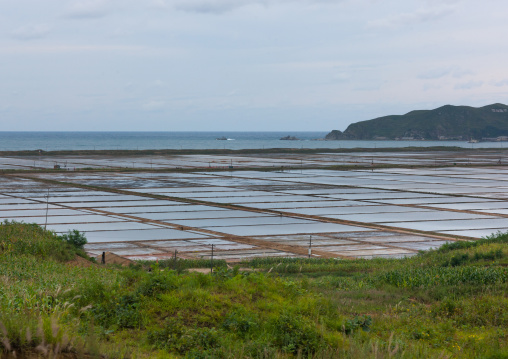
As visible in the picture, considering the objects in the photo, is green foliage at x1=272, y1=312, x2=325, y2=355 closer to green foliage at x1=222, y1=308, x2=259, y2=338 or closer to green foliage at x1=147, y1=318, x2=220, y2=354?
green foliage at x1=222, y1=308, x2=259, y2=338

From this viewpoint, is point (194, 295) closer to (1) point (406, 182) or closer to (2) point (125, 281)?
(2) point (125, 281)

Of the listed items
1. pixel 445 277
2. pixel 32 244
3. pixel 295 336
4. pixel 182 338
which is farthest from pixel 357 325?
pixel 32 244

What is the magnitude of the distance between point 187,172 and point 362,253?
138 ft

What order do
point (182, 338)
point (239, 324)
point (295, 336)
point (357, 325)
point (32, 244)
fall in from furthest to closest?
point (32, 244)
point (357, 325)
point (239, 324)
point (295, 336)
point (182, 338)

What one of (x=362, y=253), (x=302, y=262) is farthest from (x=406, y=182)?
(x=302, y=262)

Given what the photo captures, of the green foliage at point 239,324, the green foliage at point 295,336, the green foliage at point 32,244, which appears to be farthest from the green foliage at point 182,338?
the green foliage at point 32,244

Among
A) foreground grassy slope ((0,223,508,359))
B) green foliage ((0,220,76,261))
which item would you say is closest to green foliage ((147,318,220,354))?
foreground grassy slope ((0,223,508,359))

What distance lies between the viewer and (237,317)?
8586 mm

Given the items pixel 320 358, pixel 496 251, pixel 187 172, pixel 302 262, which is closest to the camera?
pixel 320 358

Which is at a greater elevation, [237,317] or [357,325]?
[237,317]

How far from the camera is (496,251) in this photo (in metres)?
17.9

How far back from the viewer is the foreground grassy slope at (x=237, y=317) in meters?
6.86

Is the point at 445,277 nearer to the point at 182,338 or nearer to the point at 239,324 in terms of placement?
the point at 239,324

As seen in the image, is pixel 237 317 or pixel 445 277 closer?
pixel 237 317
